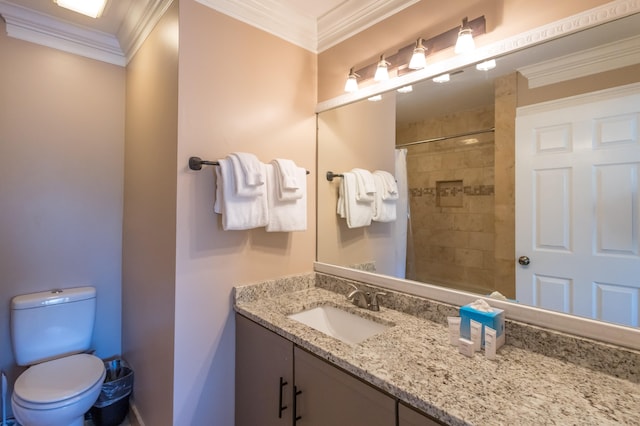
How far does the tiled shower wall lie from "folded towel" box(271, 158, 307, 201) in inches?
23.4

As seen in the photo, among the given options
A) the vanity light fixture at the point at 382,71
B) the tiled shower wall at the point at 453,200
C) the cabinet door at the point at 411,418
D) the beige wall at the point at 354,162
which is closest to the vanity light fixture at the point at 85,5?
the beige wall at the point at 354,162

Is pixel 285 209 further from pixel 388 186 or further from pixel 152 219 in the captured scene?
pixel 152 219

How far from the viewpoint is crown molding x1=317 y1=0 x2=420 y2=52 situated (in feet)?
4.85

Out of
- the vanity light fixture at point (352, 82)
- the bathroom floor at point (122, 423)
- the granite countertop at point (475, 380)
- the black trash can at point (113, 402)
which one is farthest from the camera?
the bathroom floor at point (122, 423)

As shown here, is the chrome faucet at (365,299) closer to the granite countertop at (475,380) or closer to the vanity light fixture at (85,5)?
the granite countertop at (475,380)

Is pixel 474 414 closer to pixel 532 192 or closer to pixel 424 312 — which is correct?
pixel 424 312

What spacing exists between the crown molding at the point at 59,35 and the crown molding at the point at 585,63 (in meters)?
2.44

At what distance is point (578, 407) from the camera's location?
740mm

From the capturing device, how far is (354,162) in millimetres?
1837

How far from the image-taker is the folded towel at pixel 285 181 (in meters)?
1.53

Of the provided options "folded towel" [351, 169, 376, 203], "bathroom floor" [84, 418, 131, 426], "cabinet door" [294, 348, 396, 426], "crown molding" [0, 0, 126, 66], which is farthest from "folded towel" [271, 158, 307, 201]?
"bathroom floor" [84, 418, 131, 426]

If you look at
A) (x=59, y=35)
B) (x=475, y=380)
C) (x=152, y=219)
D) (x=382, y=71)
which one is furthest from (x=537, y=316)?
(x=59, y=35)

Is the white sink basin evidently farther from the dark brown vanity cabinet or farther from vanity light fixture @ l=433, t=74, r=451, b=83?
vanity light fixture @ l=433, t=74, r=451, b=83

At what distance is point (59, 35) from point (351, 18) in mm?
1817
